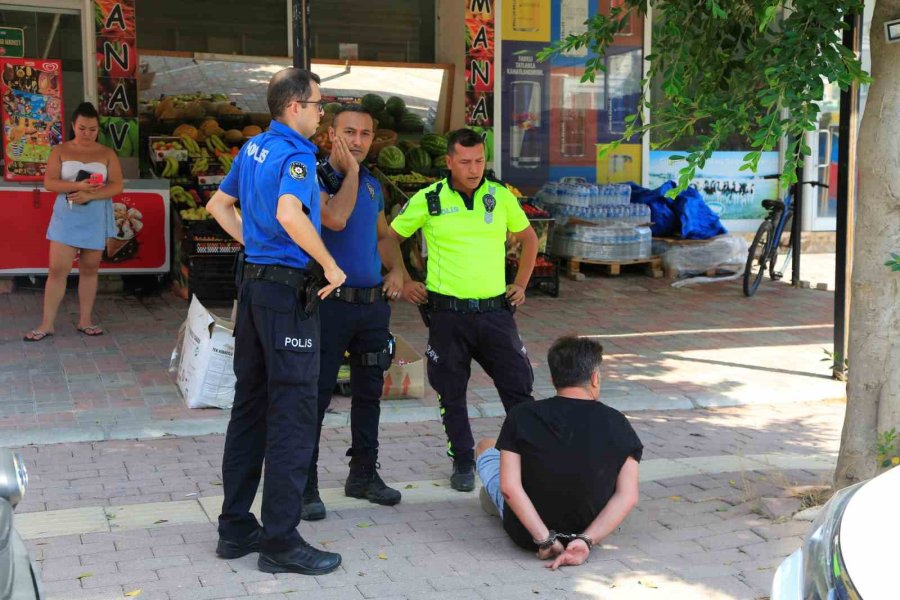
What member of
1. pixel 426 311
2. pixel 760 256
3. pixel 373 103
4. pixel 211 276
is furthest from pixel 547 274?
pixel 426 311

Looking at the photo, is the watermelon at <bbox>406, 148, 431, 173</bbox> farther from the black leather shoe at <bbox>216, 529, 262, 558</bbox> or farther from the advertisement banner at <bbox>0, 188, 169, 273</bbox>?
the black leather shoe at <bbox>216, 529, 262, 558</bbox>

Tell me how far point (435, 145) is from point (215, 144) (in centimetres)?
252

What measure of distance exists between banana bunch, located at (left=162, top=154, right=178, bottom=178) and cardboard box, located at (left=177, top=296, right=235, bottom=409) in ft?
14.5

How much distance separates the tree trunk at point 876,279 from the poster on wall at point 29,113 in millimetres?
7710

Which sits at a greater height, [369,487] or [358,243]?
[358,243]

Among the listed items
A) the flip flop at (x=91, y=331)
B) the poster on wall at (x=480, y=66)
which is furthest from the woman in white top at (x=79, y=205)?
the poster on wall at (x=480, y=66)

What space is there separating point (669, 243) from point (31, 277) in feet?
23.2

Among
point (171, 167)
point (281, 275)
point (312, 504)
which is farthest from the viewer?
point (171, 167)

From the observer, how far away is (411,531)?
5.08 m

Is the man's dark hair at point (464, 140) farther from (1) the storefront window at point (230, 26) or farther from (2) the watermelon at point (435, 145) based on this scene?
(1) the storefront window at point (230, 26)

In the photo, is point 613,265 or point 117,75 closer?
point 117,75

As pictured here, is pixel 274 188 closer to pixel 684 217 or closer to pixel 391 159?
pixel 391 159

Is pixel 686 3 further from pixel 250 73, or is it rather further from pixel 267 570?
pixel 250 73

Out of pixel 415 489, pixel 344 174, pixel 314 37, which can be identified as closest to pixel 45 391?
pixel 415 489
